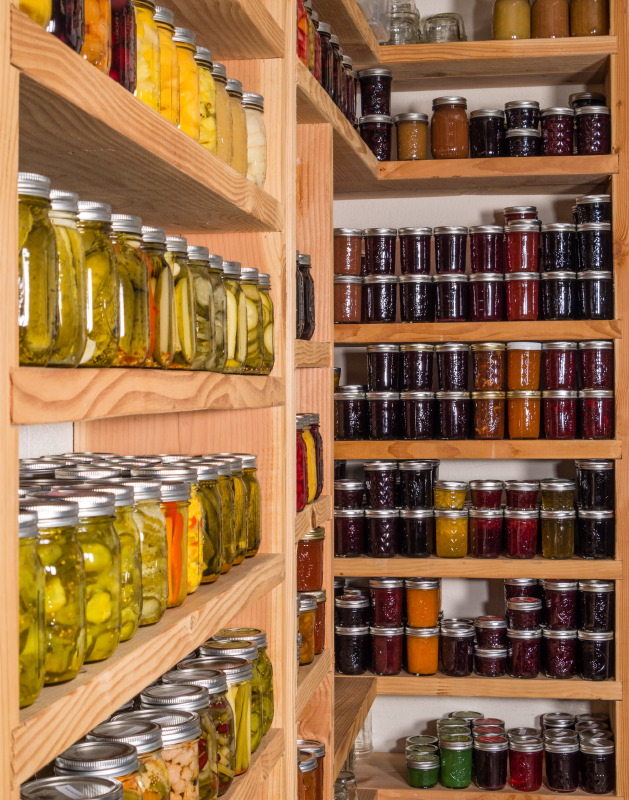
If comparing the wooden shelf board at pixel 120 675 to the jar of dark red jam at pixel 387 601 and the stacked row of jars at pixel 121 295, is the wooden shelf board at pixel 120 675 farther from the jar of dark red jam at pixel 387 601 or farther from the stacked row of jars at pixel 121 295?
the jar of dark red jam at pixel 387 601

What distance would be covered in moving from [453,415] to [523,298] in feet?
1.10

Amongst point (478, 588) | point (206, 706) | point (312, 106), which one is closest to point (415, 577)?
point (478, 588)

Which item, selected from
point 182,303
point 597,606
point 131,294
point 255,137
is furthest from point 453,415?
point 131,294

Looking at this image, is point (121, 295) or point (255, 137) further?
point (255, 137)

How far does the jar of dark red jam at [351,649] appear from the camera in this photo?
258 cm

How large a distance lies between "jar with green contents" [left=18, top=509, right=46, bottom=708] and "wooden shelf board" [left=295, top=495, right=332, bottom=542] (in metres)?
0.84

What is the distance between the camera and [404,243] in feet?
8.77

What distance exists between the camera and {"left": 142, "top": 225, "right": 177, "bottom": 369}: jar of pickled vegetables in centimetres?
104

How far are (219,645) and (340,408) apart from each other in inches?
53.4

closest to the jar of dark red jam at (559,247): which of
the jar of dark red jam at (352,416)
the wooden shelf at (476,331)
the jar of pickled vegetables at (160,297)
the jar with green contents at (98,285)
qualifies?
the wooden shelf at (476,331)

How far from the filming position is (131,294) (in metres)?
0.97

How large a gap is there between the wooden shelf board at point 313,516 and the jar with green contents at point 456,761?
3.21 feet

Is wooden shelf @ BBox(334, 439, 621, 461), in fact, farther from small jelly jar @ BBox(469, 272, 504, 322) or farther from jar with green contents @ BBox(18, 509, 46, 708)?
jar with green contents @ BBox(18, 509, 46, 708)

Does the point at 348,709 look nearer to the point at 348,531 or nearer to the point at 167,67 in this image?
the point at 348,531
